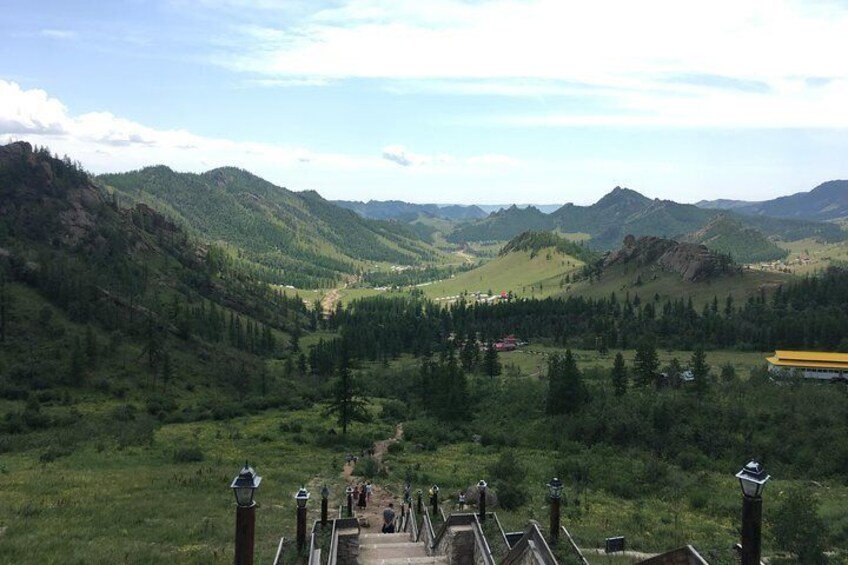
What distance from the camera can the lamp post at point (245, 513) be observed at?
1285cm

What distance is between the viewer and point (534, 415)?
76188 millimetres

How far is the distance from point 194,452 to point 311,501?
18.1 m

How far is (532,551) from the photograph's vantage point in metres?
20.3

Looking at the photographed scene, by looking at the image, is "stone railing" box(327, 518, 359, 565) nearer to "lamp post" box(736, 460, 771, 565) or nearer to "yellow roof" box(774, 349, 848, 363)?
"lamp post" box(736, 460, 771, 565)

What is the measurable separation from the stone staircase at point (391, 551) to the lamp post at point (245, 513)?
12719 millimetres

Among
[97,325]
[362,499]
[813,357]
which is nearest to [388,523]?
[362,499]

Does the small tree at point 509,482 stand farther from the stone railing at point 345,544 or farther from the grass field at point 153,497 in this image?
the stone railing at point 345,544

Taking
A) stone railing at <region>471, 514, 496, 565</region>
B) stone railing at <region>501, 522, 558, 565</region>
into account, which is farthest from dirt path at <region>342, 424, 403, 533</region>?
stone railing at <region>501, 522, 558, 565</region>

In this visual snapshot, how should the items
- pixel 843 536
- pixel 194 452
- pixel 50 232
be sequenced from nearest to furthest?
pixel 843 536, pixel 194 452, pixel 50 232

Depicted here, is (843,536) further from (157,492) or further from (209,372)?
(209,372)

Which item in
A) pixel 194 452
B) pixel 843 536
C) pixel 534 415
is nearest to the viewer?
pixel 843 536

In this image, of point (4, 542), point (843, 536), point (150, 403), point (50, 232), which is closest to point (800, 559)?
point (843, 536)

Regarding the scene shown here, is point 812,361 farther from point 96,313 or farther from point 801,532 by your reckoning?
point 96,313

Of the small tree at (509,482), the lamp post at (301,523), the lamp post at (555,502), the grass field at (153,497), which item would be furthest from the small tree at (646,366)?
the lamp post at (301,523)
